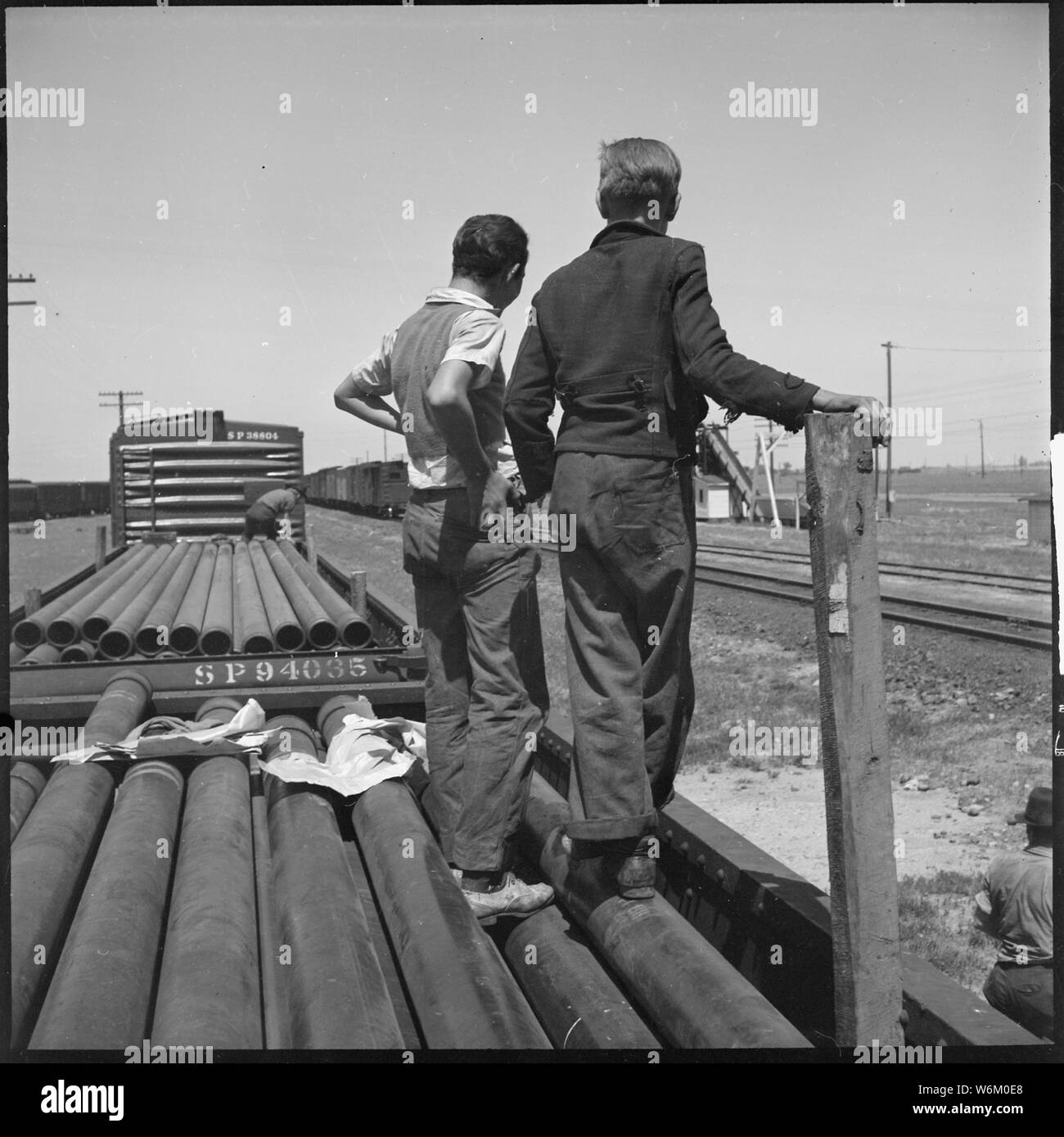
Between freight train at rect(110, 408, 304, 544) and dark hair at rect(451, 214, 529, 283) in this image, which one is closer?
dark hair at rect(451, 214, 529, 283)

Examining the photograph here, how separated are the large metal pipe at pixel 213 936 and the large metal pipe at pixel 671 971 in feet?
2.59

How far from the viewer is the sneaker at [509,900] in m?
3.14

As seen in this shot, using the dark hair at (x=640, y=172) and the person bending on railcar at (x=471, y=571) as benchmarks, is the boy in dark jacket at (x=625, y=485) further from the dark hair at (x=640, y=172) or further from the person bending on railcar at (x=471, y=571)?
the person bending on railcar at (x=471, y=571)

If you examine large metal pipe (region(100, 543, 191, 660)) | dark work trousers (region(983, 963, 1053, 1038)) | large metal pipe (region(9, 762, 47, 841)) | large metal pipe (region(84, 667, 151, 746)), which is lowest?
dark work trousers (region(983, 963, 1053, 1038))

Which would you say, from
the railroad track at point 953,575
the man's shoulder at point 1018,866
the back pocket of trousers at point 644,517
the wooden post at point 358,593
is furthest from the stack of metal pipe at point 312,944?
the railroad track at point 953,575

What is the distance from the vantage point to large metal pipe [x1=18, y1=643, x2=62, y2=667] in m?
5.94

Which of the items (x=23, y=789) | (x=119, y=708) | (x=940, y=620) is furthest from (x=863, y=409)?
(x=940, y=620)

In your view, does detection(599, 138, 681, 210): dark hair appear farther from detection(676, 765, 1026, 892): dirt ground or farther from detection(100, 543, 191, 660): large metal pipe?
detection(676, 765, 1026, 892): dirt ground

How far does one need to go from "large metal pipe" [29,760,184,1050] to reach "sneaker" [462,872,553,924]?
784 mm

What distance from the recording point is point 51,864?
3.05m

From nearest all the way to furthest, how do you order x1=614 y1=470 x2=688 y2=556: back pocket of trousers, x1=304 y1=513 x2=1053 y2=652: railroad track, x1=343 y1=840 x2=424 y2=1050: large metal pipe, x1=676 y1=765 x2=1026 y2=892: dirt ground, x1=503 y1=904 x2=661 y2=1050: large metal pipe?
x1=503 y1=904 x2=661 y2=1050: large metal pipe < x1=343 y1=840 x2=424 y2=1050: large metal pipe < x1=614 y1=470 x2=688 y2=556: back pocket of trousers < x1=676 y1=765 x2=1026 y2=892: dirt ground < x1=304 y1=513 x2=1053 y2=652: railroad track

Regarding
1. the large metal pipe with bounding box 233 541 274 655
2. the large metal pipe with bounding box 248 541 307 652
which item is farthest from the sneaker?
the large metal pipe with bounding box 248 541 307 652

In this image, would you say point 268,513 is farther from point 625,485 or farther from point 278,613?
point 625,485
